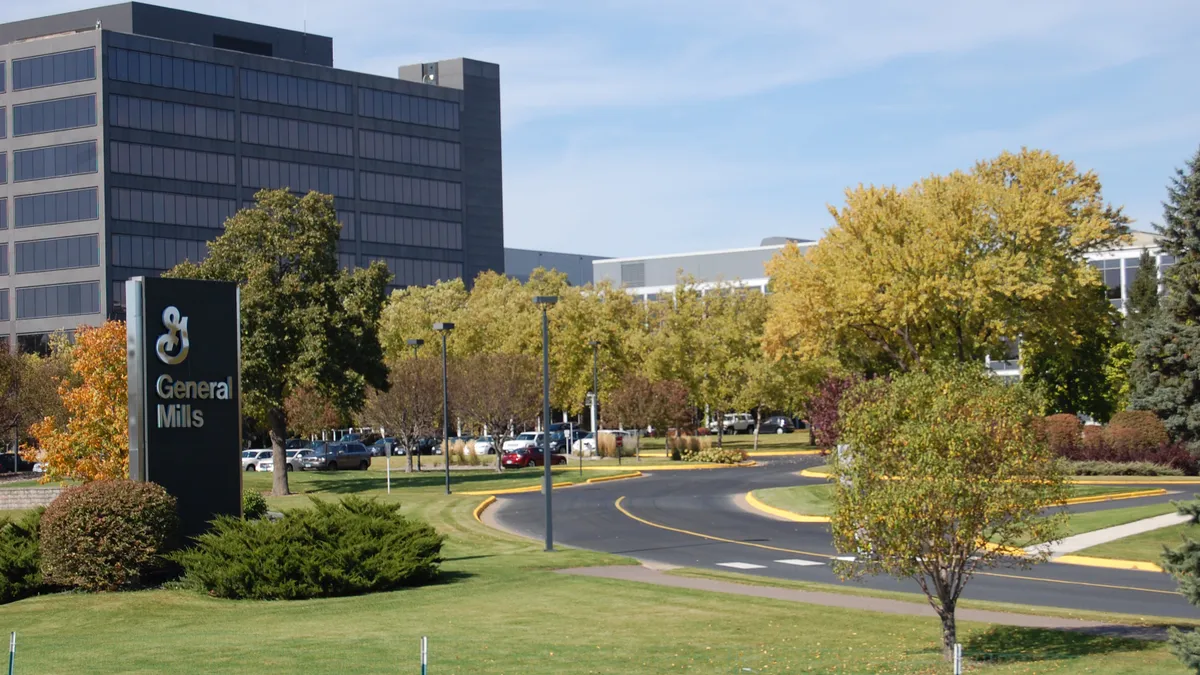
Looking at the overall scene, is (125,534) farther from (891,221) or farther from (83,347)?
(891,221)

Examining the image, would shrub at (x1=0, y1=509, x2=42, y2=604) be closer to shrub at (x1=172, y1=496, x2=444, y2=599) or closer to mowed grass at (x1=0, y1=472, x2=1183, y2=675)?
mowed grass at (x1=0, y1=472, x2=1183, y2=675)

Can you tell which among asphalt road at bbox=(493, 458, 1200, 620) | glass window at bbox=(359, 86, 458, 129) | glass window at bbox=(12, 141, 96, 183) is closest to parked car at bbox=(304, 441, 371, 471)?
asphalt road at bbox=(493, 458, 1200, 620)

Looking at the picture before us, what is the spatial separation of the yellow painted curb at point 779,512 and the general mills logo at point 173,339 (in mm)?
17792

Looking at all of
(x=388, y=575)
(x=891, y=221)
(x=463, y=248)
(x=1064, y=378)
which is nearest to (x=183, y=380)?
(x=388, y=575)

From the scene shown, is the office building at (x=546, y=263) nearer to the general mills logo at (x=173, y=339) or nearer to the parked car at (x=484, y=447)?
the parked car at (x=484, y=447)

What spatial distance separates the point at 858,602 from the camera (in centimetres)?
2027

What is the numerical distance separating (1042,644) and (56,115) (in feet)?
306

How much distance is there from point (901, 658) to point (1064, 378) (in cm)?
4878

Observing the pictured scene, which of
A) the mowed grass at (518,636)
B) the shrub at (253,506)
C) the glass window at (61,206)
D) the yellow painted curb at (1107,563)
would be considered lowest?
the yellow painted curb at (1107,563)

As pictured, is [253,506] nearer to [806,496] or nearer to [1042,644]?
[806,496]

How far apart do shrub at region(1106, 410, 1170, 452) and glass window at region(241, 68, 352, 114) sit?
250 ft

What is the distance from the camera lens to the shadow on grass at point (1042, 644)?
48.9 feet

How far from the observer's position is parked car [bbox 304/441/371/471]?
225ft

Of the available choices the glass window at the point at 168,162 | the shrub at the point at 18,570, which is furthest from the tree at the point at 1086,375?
the glass window at the point at 168,162
